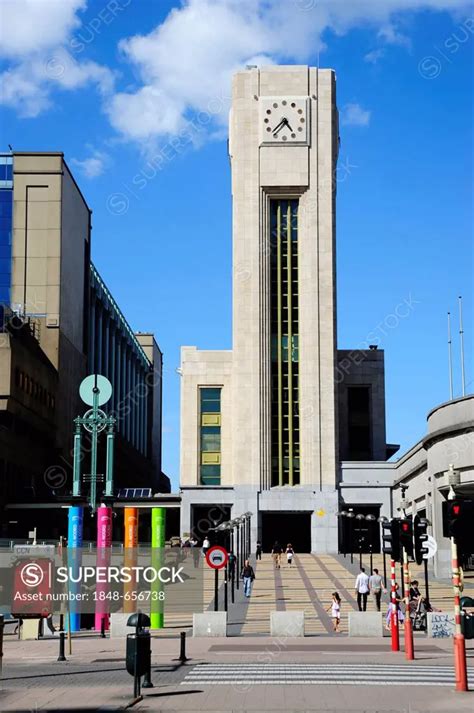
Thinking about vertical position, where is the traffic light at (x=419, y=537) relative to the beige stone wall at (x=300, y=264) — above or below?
below

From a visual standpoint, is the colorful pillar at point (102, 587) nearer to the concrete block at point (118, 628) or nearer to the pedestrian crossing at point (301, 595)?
the concrete block at point (118, 628)

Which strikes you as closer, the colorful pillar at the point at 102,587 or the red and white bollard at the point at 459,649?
the red and white bollard at the point at 459,649

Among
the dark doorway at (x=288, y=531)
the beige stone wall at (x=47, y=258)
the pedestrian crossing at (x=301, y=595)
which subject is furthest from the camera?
the beige stone wall at (x=47, y=258)

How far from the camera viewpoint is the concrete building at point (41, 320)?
9388 cm

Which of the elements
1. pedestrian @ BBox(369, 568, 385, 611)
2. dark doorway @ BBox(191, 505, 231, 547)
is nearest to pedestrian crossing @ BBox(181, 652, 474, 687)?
pedestrian @ BBox(369, 568, 385, 611)

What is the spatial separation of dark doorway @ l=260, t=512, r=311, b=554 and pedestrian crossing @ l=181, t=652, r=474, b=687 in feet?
246

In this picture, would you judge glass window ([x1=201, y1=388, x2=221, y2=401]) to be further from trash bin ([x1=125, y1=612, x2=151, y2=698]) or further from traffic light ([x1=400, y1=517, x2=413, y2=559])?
trash bin ([x1=125, y1=612, x2=151, y2=698])

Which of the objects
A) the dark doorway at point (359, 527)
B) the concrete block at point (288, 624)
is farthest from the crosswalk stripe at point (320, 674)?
the dark doorway at point (359, 527)

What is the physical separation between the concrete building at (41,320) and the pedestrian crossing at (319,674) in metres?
67.9

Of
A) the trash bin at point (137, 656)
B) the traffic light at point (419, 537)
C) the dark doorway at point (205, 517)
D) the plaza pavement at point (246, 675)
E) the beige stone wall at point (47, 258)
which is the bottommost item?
the plaza pavement at point (246, 675)

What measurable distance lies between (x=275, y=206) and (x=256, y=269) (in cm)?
743

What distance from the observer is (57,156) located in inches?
4397

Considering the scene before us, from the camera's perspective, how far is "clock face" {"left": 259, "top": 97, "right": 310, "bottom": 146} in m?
98.8

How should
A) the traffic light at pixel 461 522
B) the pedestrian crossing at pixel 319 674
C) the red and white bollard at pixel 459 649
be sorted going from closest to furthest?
1. the traffic light at pixel 461 522
2. the red and white bollard at pixel 459 649
3. the pedestrian crossing at pixel 319 674
